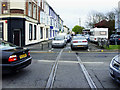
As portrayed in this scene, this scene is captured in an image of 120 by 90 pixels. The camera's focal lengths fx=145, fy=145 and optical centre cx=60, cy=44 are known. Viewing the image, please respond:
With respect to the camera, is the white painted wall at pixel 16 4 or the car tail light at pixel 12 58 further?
the white painted wall at pixel 16 4

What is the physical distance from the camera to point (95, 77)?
18.9ft

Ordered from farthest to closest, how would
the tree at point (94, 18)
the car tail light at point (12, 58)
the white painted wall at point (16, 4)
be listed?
the tree at point (94, 18) < the white painted wall at point (16, 4) < the car tail light at point (12, 58)

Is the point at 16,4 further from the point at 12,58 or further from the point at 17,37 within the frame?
the point at 12,58

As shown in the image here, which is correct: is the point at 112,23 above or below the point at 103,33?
above

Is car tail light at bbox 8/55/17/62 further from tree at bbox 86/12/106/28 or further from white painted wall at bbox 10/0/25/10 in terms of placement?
tree at bbox 86/12/106/28

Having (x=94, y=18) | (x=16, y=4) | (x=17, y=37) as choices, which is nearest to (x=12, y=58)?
(x=16, y=4)

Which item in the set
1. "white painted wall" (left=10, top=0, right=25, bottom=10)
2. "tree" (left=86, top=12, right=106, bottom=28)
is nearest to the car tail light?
"white painted wall" (left=10, top=0, right=25, bottom=10)

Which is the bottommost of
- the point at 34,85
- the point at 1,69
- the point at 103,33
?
the point at 34,85

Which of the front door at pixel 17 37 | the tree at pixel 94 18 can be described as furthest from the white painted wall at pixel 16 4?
the tree at pixel 94 18

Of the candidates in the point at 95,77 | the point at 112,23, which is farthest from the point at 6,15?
the point at 112,23

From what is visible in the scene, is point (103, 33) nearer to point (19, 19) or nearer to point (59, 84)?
point (19, 19)

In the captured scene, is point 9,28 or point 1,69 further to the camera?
point 9,28

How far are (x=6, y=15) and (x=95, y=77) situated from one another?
16825 mm

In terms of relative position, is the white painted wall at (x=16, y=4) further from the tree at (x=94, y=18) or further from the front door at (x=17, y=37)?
the tree at (x=94, y=18)
